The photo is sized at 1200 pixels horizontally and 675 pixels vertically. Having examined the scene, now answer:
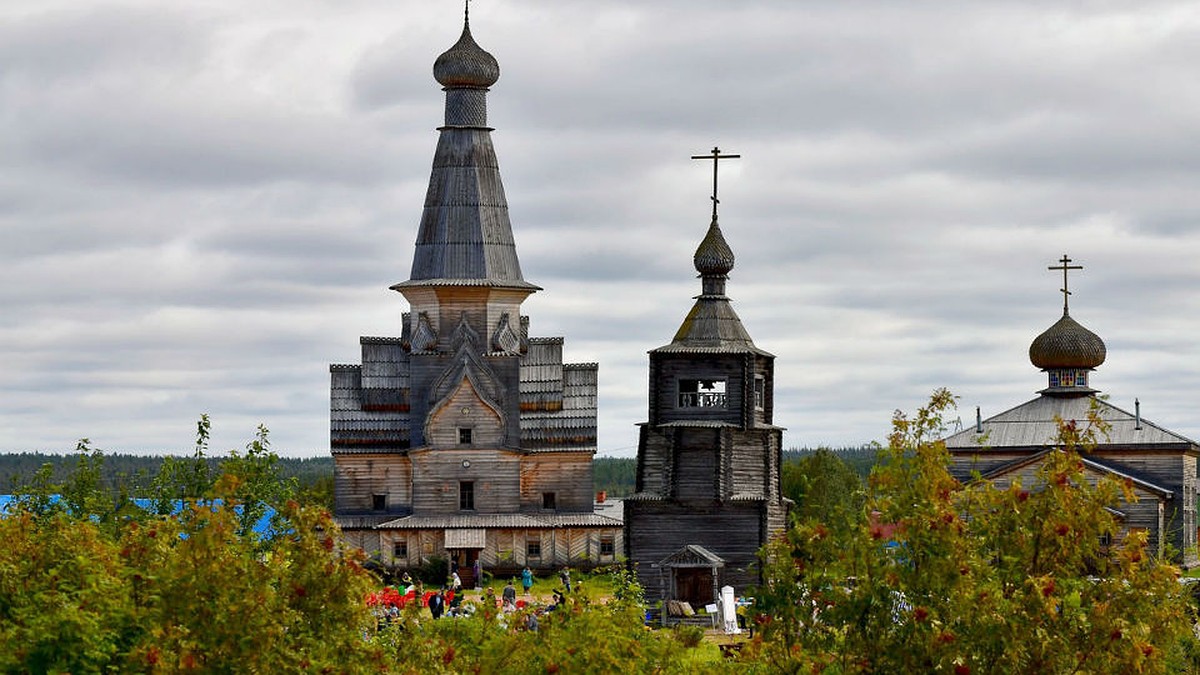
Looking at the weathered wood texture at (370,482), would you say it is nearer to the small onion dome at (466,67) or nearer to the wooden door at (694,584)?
the small onion dome at (466,67)

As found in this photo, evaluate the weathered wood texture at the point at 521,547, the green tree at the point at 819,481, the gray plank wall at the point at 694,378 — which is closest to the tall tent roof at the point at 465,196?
the weathered wood texture at the point at 521,547

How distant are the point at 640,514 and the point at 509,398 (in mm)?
15653

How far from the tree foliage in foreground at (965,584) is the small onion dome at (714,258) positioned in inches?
1248

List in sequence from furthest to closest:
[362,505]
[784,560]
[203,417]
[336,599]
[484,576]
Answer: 1. [362,505]
2. [484,576]
3. [203,417]
4. [784,560]
5. [336,599]

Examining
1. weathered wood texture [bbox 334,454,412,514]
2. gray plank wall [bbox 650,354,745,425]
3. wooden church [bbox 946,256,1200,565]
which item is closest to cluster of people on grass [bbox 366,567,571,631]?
weathered wood texture [bbox 334,454,412,514]

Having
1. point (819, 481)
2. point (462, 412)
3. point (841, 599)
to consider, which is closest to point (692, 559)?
point (462, 412)

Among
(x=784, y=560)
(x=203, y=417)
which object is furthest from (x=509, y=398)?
(x=784, y=560)

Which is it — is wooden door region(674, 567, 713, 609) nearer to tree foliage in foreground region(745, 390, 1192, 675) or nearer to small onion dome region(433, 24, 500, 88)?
small onion dome region(433, 24, 500, 88)

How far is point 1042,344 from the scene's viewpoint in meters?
71.8

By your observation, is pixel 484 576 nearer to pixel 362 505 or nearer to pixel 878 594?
pixel 362 505

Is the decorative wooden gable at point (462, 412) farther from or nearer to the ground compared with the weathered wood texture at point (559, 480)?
farther from the ground

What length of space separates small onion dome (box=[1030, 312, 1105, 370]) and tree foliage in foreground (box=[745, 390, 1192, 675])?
48459 mm

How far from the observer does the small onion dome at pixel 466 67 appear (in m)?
69.9

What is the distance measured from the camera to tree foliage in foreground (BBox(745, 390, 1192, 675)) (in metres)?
22.0
